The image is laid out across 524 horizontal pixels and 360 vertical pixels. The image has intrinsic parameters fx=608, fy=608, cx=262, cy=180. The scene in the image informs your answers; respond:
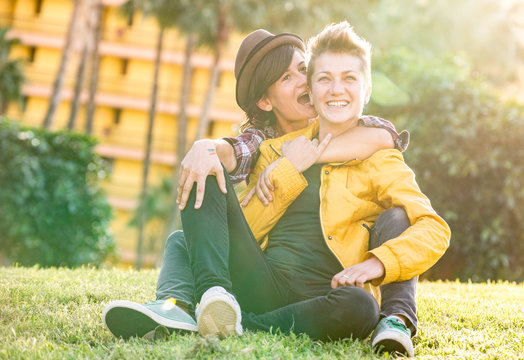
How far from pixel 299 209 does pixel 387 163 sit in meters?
0.51

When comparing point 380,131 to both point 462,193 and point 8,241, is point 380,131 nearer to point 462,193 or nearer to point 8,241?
point 462,193

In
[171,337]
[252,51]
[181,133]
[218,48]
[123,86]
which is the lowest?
[181,133]

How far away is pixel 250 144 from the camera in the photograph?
3393 millimetres

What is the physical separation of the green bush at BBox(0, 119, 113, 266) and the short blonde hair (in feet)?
23.9

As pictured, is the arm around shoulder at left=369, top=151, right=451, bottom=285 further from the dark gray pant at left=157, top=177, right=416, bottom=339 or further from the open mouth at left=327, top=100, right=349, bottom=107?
the open mouth at left=327, top=100, right=349, bottom=107

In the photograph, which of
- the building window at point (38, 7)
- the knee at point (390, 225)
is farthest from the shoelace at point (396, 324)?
the building window at point (38, 7)

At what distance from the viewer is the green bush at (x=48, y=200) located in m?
9.66

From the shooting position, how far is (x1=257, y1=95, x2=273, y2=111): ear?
3.68m

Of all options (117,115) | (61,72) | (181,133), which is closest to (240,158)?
(181,133)

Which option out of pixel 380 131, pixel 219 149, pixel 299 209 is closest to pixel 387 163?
pixel 380 131

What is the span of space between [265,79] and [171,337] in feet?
5.36

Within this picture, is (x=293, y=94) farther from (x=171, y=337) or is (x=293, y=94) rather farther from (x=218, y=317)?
(x=171, y=337)

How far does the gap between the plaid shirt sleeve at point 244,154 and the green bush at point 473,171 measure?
15.5ft

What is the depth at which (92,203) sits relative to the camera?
990cm
